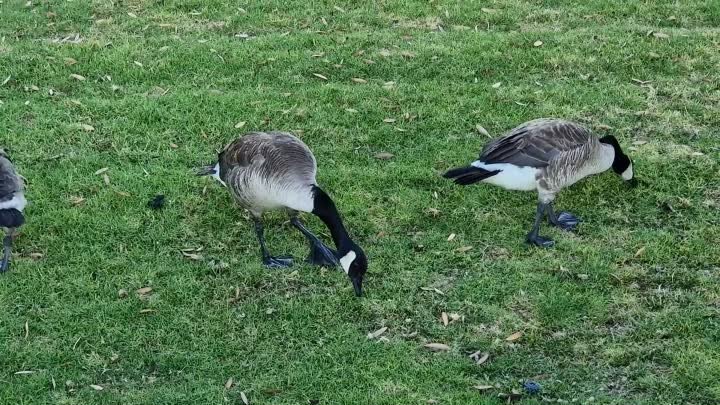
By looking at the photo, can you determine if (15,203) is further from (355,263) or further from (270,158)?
(355,263)

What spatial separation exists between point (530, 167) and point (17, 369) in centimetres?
406

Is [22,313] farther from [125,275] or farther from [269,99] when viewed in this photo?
[269,99]

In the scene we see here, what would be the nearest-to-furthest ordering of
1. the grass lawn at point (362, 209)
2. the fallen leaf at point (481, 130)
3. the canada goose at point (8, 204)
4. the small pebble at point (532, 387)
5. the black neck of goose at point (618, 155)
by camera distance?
the small pebble at point (532, 387), the grass lawn at point (362, 209), the canada goose at point (8, 204), the black neck of goose at point (618, 155), the fallen leaf at point (481, 130)

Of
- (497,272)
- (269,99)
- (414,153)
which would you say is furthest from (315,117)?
(497,272)

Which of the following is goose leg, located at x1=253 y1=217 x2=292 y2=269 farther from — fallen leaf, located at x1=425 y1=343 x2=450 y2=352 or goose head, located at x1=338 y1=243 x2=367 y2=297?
fallen leaf, located at x1=425 y1=343 x2=450 y2=352

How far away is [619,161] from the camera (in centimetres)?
722

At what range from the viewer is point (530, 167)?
6.64 meters

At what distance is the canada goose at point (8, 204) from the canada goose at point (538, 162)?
3259 mm

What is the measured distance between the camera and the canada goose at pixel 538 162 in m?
6.64

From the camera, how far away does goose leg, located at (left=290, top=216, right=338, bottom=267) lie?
21.2 ft

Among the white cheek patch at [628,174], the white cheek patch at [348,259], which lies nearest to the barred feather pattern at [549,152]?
the white cheek patch at [628,174]

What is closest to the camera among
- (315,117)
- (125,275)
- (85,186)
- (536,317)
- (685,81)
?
(536,317)

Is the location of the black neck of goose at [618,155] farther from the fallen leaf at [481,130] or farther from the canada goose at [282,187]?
the canada goose at [282,187]

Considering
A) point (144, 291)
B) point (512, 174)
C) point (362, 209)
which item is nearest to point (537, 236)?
point (512, 174)
